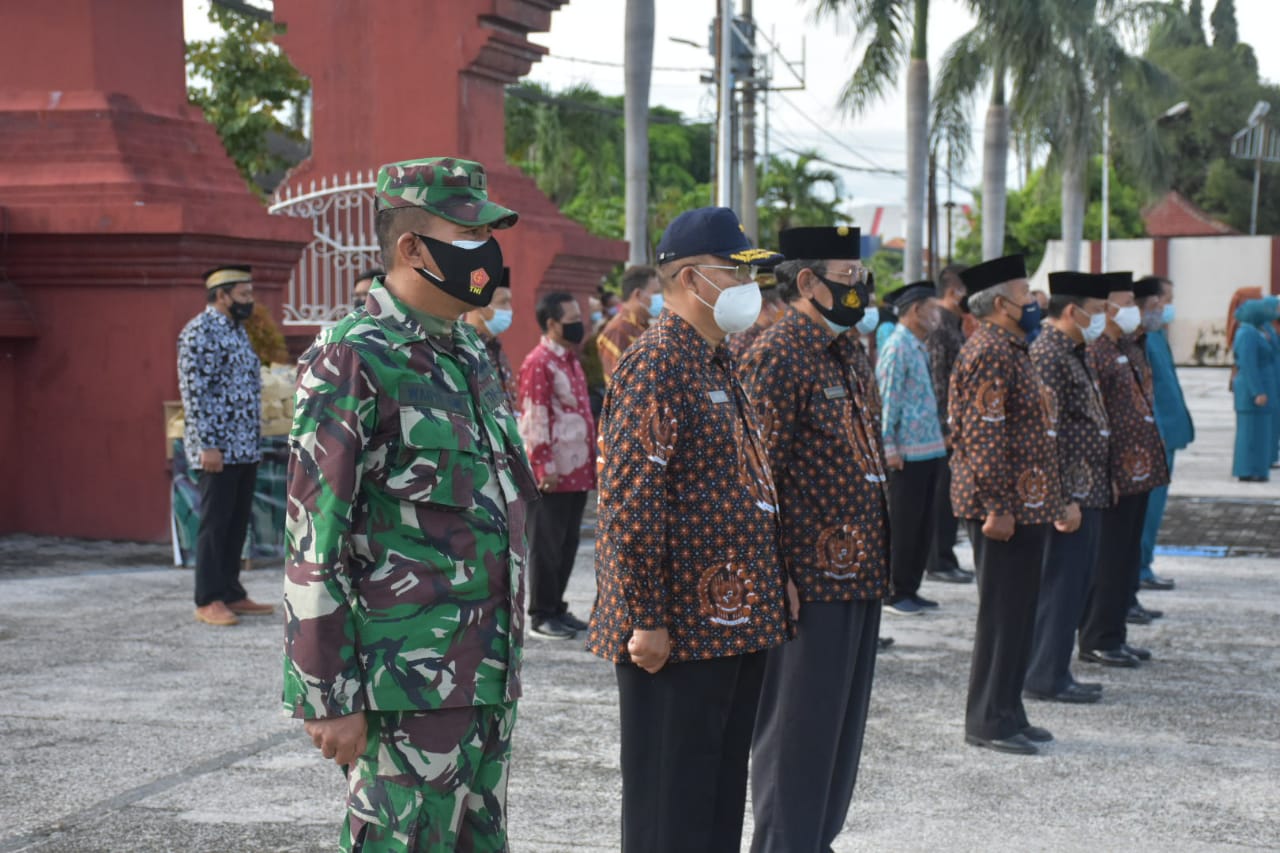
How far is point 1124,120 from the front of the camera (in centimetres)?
3412

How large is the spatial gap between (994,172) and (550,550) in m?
23.0

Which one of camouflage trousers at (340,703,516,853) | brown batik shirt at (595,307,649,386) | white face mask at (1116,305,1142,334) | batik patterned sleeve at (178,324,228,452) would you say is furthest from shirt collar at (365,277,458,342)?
brown batik shirt at (595,307,649,386)

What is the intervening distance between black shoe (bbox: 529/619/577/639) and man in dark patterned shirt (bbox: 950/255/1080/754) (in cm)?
247

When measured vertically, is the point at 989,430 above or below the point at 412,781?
above

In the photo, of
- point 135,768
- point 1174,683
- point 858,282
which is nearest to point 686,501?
point 858,282

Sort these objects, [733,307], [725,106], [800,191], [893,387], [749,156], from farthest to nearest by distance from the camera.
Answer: [800,191] < [749,156] < [725,106] < [893,387] < [733,307]

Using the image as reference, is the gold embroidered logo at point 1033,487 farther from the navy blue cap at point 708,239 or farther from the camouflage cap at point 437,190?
the camouflage cap at point 437,190

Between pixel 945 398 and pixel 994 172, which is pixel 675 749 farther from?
pixel 994 172

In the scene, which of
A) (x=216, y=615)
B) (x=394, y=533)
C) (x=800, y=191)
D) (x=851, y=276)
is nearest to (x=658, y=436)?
(x=394, y=533)

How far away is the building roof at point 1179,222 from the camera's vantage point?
5431cm

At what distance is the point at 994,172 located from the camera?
29.1 metres

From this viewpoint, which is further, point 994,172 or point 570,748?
point 994,172

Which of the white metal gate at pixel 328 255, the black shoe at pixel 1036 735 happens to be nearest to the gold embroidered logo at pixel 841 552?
the black shoe at pixel 1036 735

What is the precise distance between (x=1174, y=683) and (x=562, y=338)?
3.38 meters
